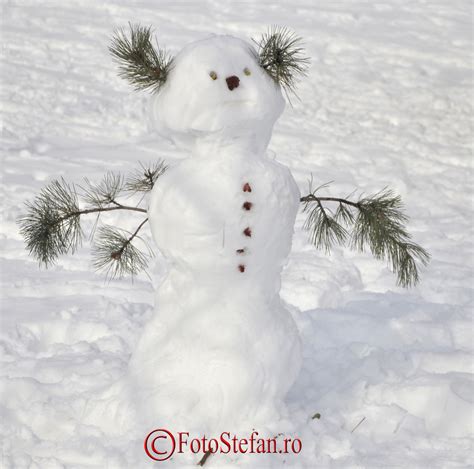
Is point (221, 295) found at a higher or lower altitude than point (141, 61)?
lower

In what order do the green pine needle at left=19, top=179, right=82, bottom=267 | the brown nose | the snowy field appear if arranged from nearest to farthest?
1. the brown nose
2. the green pine needle at left=19, top=179, right=82, bottom=267
3. the snowy field

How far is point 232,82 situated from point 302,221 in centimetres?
246

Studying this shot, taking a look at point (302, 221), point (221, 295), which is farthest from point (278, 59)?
point (302, 221)

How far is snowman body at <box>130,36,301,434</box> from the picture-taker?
2.19 metres

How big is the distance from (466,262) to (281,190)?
2173mm

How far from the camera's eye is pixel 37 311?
3.38 metres

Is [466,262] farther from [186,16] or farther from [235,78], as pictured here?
[186,16]

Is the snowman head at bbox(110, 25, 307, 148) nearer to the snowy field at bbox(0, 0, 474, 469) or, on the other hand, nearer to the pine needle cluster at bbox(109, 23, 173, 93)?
the pine needle cluster at bbox(109, 23, 173, 93)

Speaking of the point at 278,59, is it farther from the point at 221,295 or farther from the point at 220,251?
the point at 221,295
